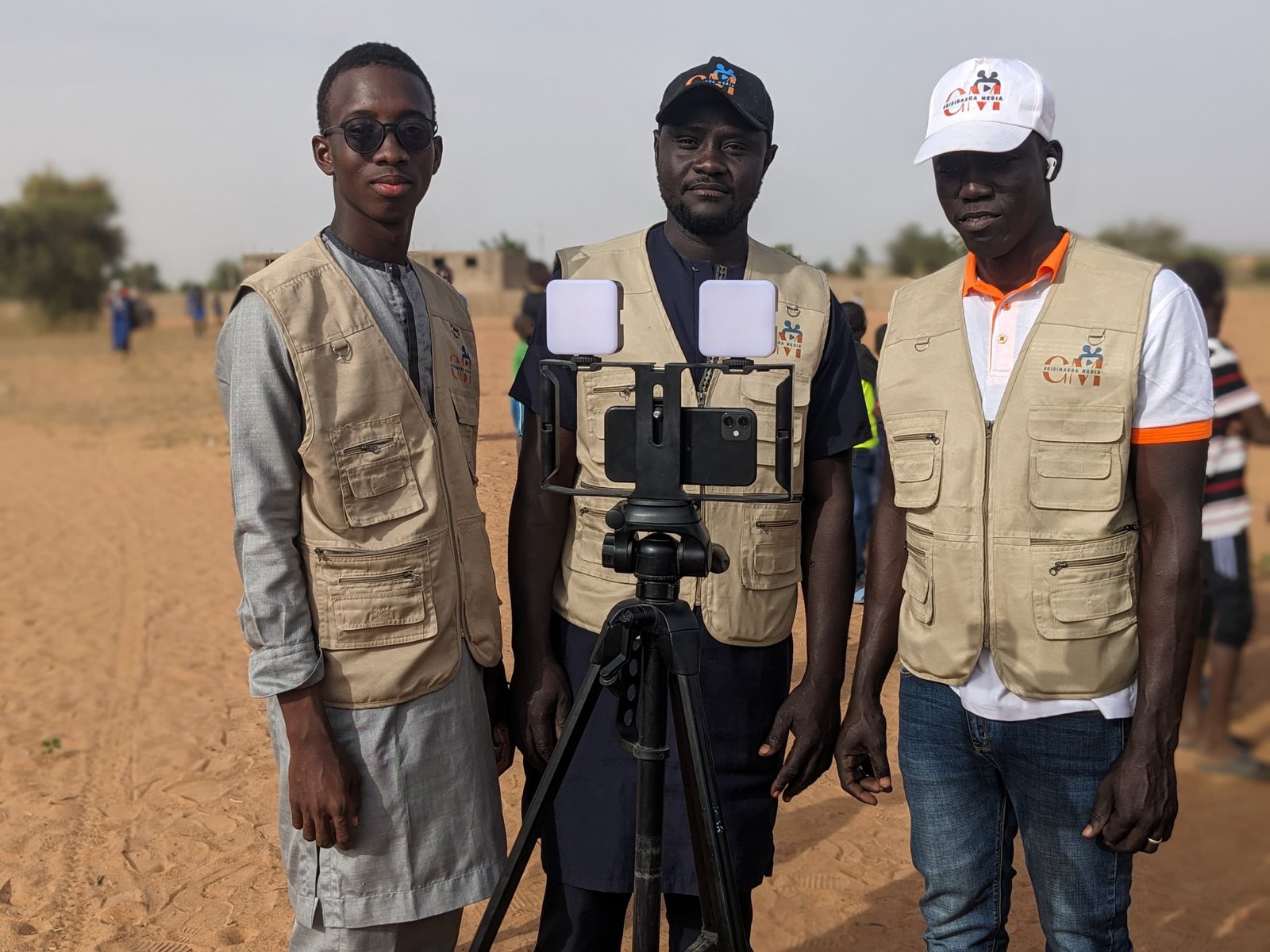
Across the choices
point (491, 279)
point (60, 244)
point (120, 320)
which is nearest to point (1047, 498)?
point (120, 320)

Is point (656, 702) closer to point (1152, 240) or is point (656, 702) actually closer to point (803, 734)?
point (803, 734)

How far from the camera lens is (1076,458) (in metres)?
2.13

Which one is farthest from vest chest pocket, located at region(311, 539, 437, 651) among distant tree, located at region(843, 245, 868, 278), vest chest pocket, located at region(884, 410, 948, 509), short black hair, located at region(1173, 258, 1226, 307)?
distant tree, located at region(843, 245, 868, 278)

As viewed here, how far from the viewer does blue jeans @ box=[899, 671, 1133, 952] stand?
7.16ft

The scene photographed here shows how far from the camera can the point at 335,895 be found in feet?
7.27

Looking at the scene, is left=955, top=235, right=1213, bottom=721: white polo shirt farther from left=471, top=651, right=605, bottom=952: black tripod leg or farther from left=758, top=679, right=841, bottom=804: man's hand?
left=471, top=651, right=605, bottom=952: black tripod leg

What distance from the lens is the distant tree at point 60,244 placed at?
116 feet

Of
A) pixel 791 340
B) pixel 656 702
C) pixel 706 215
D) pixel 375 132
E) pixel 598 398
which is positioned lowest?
pixel 656 702

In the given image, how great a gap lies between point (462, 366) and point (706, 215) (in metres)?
0.57

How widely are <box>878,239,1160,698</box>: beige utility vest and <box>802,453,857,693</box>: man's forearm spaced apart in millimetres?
203

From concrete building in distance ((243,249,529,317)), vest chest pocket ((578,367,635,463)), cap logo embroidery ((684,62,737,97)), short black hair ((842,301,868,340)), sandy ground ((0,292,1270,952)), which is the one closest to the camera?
cap logo embroidery ((684,62,737,97))

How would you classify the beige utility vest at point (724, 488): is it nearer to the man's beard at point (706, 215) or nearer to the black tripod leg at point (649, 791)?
the man's beard at point (706, 215)

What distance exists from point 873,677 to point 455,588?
2.77ft

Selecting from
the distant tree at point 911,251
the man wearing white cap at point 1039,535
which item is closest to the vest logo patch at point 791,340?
the man wearing white cap at point 1039,535
